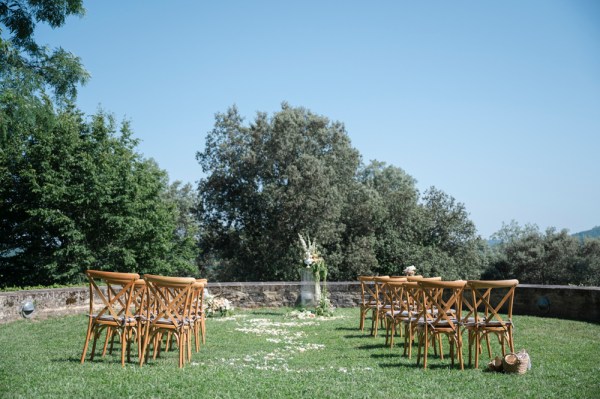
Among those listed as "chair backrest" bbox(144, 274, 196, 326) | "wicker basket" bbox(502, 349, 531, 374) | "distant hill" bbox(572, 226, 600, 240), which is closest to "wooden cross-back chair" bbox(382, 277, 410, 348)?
"wicker basket" bbox(502, 349, 531, 374)

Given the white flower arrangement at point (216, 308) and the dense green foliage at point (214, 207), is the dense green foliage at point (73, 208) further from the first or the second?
the white flower arrangement at point (216, 308)

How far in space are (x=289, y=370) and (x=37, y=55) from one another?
10.4 metres

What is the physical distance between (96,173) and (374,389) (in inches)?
716

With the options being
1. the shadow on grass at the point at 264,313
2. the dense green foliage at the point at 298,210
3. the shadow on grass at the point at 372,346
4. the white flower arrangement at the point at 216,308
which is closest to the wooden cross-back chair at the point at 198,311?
the shadow on grass at the point at 372,346

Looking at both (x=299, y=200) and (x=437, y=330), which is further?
(x=299, y=200)

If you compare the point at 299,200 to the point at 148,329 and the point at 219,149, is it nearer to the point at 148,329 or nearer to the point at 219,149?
the point at 219,149

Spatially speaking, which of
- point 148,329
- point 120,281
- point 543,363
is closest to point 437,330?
point 543,363

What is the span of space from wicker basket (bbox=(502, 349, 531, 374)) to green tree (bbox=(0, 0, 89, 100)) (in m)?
10.6

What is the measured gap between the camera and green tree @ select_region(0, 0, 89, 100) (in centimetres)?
1103

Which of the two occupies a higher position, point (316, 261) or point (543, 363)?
point (316, 261)

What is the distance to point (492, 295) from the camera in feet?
42.3

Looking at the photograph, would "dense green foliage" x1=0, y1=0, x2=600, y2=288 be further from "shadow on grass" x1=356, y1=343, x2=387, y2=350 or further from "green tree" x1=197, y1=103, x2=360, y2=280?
"shadow on grass" x1=356, y1=343, x2=387, y2=350

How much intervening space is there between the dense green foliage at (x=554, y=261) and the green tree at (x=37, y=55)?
32285 mm

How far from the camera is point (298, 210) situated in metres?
26.3
